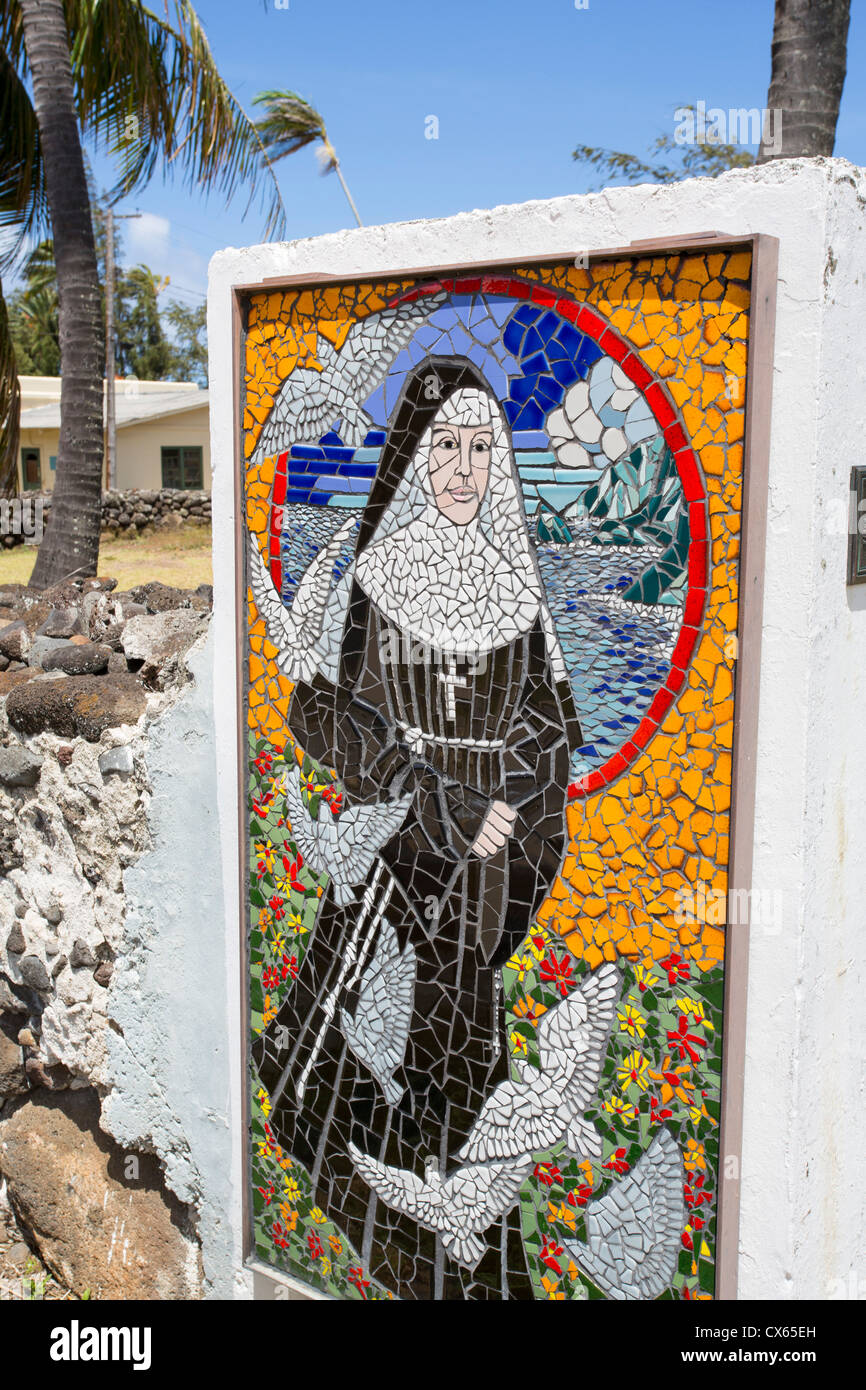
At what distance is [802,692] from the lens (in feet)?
6.62

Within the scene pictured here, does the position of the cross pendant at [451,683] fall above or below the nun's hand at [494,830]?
above

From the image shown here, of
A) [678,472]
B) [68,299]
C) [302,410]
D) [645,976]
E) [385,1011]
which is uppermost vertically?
[68,299]

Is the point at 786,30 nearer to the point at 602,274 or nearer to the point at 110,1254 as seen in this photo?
the point at 602,274

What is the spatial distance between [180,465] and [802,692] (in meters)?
24.0

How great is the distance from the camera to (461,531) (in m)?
2.37

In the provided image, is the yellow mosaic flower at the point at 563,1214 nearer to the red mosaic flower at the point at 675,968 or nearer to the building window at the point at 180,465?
the red mosaic flower at the point at 675,968

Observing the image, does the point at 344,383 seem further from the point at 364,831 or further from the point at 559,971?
the point at 559,971

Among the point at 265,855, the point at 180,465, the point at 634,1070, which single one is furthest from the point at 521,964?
the point at 180,465

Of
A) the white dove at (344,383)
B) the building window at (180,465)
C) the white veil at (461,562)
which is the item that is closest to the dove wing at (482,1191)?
the white veil at (461,562)

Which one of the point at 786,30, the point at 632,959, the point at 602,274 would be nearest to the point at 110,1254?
the point at 632,959

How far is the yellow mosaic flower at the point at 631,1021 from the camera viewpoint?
7.33 feet

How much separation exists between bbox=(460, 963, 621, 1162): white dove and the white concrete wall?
30cm

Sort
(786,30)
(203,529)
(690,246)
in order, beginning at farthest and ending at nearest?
(203,529) < (786,30) < (690,246)

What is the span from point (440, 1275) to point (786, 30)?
3844mm
